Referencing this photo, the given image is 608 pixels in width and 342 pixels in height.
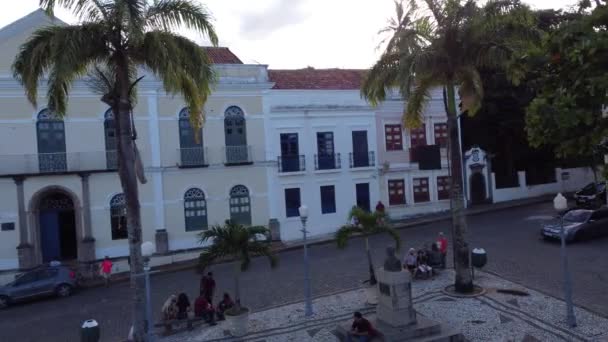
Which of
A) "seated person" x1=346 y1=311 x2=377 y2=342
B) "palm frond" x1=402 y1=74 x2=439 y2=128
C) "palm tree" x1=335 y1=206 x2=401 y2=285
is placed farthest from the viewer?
"palm tree" x1=335 y1=206 x2=401 y2=285

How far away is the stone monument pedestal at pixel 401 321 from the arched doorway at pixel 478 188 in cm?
1949

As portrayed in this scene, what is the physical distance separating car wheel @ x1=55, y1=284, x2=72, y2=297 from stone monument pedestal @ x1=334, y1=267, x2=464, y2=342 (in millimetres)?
11578

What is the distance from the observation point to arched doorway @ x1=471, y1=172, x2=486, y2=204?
29188 millimetres

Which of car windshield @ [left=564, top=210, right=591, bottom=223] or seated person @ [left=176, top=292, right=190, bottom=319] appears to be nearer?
seated person @ [left=176, top=292, right=190, bottom=319]

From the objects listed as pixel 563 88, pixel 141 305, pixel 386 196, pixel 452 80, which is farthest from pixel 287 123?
pixel 563 88

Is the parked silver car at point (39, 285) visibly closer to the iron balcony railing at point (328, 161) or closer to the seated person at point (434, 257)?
the iron balcony railing at point (328, 161)

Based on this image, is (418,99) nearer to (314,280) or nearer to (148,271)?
(314,280)

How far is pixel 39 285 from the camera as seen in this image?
692 inches

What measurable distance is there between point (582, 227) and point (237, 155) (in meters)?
14.6

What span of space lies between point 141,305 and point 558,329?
911cm

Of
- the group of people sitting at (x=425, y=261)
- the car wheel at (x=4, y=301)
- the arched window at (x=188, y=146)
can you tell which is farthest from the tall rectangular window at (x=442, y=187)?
the car wheel at (x=4, y=301)

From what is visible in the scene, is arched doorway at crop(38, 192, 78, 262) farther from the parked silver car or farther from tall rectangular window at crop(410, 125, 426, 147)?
tall rectangular window at crop(410, 125, 426, 147)

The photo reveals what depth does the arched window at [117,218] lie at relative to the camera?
71.8 feet

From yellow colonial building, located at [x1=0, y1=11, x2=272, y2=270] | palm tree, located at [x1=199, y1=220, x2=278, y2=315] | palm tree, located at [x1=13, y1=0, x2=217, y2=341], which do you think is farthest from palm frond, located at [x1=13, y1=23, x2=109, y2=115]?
yellow colonial building, located at [x1=0, y1=11, x2=272, y2=270]
